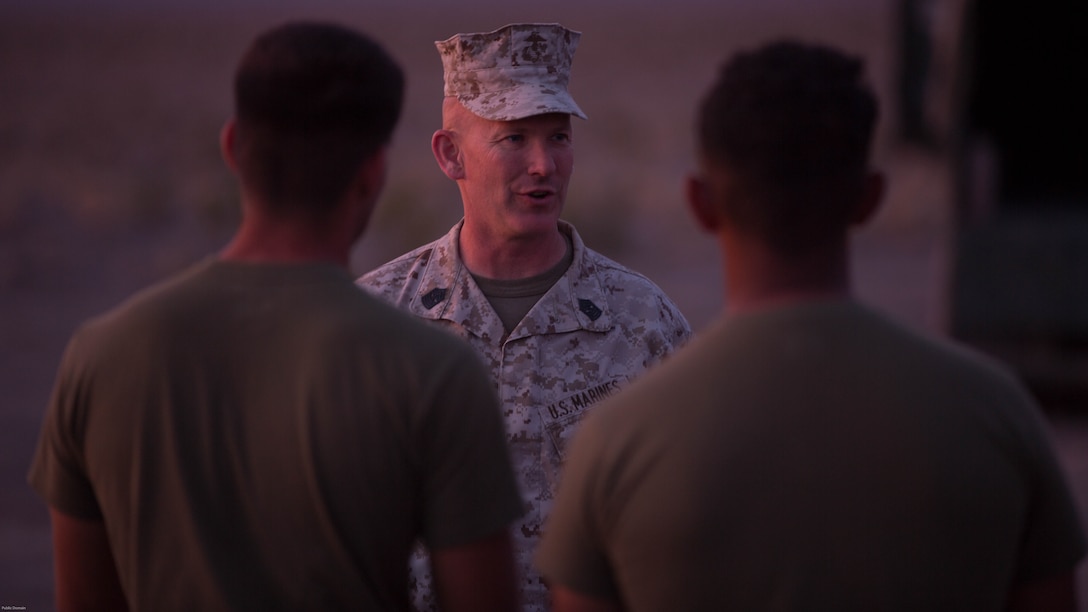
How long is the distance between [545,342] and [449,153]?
2.26ft

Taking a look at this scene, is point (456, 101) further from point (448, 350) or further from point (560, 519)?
point (560, 519)

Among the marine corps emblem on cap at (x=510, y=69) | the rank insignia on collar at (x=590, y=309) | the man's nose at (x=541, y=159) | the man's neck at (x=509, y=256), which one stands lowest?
the rank insignia on collar at (x=590, y=309)

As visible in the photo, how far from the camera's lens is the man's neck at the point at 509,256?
3.58 m

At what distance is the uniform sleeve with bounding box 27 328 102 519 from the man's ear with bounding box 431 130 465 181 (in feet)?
5.54

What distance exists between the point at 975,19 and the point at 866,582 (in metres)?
7.53

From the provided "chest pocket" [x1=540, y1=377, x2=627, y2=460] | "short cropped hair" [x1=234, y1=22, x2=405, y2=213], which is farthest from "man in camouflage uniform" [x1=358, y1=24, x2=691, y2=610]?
"short cropped hair" [x1=234, y1=22, x2=405, y2=213]

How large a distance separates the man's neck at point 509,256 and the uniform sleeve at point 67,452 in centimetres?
154

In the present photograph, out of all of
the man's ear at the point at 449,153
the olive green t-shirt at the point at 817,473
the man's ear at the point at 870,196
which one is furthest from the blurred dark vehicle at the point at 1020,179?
the olive green t-shirt at the point at 817,473

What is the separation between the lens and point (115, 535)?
7.05 feet

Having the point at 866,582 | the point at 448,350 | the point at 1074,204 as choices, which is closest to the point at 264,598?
the point at 448,350

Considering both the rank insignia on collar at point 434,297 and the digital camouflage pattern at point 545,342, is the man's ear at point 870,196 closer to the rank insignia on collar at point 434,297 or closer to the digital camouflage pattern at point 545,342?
the digital camouflage pattern at point 545,342

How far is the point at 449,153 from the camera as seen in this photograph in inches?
147

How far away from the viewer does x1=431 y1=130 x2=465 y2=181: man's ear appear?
12.2ft

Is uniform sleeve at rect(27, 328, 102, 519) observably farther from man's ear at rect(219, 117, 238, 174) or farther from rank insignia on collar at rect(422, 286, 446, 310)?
rank insignia on collar at rect(422, 286, 446, 310)
